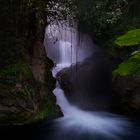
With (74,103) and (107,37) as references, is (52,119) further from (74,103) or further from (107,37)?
(107,37)

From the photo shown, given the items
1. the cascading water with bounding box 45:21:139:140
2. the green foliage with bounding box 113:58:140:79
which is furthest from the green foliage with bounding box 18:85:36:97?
the green foliage with bounding box 113:58:140:79

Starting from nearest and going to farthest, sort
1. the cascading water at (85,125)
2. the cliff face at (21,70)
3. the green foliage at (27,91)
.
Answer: the cascading water at (85,125) → the cliff face at (21,70) → the green foliage at (27,91)

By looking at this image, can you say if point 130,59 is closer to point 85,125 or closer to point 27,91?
point 27,91

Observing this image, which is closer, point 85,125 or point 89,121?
point 85,125

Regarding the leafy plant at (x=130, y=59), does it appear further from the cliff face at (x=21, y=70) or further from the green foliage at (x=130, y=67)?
the cliff face at (x=21, y=70)

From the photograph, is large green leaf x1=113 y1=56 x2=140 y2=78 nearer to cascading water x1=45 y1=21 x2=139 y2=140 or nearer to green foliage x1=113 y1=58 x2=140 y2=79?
green foliage x1=113 y1=58 x2=140 y2=79

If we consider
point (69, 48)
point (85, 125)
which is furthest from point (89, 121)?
point (69, 48)

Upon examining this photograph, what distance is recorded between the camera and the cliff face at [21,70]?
808 cm

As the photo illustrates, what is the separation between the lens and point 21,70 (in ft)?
27.7

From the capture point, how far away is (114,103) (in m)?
10.1

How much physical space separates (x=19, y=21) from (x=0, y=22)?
0.57 meters

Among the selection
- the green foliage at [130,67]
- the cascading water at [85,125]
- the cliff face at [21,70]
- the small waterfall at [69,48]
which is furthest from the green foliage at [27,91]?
the green foliage at [130,67]

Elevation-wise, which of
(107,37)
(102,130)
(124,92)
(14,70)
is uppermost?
(107,37)

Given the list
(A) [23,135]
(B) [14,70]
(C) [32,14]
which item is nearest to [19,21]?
(C) [32,14]
